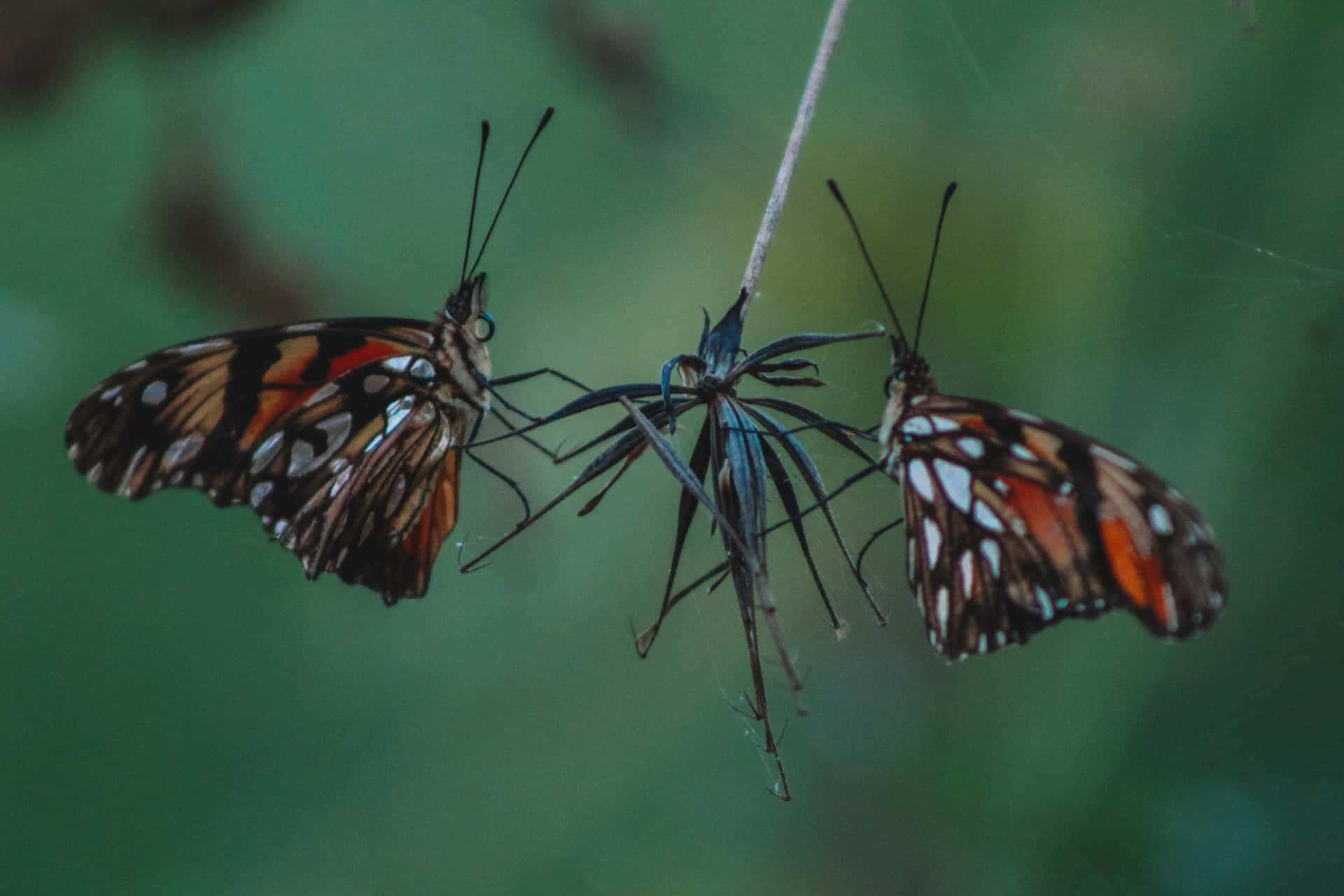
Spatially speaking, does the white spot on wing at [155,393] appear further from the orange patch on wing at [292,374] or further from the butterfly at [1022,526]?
the butterfly at [1022,526]

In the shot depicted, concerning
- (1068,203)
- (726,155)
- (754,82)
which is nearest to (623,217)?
(726,155)

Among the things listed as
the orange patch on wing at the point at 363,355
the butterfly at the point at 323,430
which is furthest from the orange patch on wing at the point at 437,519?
the orange patch on wing at the point at 363,355

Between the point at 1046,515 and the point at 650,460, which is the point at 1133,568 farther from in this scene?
the point at 650,460

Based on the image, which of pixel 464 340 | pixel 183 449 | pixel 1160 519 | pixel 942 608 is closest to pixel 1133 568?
pixel 1160 519

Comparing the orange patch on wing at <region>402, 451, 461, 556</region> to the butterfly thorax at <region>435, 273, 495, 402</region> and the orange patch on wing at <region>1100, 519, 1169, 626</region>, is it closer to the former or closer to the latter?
the butterfly thorax at <region>435, 273, 495, 402</region>

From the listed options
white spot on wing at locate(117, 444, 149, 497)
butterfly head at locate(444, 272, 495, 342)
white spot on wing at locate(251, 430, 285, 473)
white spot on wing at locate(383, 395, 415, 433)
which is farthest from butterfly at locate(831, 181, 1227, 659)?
white spot on wing at locate(117, 444, 149, 497)

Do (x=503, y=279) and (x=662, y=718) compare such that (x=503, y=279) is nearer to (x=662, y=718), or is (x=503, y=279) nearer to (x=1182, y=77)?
(x=662, y=718)
